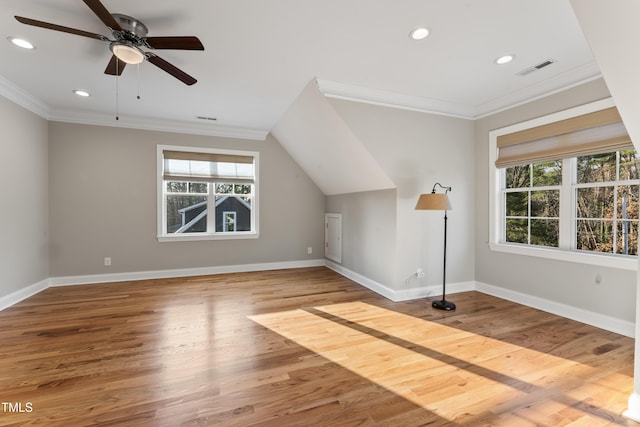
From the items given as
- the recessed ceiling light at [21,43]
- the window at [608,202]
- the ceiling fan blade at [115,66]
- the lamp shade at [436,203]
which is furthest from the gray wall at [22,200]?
the window at [608,202]

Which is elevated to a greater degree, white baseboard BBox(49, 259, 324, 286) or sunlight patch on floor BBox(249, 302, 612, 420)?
white baseboard BBox(49, 259, 324, 286)

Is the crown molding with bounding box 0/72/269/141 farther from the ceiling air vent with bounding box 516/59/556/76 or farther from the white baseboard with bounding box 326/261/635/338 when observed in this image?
the ceiling air vent with bounding box 516/59/556/76

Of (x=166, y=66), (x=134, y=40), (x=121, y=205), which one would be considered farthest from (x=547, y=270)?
(x=121, y=205)

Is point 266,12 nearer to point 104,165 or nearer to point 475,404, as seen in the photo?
point 475,404

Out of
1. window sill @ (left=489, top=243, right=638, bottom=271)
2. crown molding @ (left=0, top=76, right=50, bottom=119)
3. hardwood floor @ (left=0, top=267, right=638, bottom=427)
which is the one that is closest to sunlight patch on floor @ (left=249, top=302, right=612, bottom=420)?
hardwood floor @ (left=0, top=267, right=638, bottom=427)

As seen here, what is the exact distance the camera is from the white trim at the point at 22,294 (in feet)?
10.3

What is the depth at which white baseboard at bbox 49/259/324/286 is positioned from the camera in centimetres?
413

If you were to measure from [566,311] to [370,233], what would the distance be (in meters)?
2.35

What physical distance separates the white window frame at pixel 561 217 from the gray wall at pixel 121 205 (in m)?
3.53

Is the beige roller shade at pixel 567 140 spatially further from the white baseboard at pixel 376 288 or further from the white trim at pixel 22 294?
the white trim at pixel 22 294

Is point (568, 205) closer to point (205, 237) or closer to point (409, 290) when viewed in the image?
point (409, 290)

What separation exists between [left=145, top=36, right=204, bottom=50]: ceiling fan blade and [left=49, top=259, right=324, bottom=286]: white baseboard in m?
3.63

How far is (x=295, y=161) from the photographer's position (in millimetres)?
5320

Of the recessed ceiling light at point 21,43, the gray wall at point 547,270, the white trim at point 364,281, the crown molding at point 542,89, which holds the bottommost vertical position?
the white trim at point 364,281
